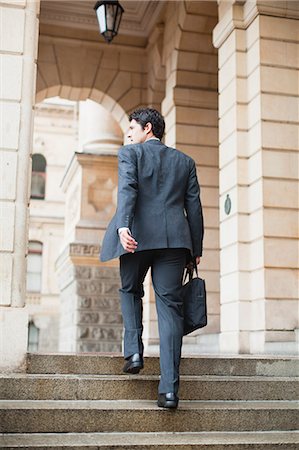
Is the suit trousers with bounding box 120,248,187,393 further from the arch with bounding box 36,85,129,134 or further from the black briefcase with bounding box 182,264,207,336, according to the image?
the arch with bounding box 36,85,129,134

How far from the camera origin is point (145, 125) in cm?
535

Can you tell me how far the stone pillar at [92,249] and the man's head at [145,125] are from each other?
9.43 m

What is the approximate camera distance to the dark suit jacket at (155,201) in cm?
496

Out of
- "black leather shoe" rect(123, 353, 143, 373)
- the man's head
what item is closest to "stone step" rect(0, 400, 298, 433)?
"black leather shoe" rect(123, 353, 143, 373)

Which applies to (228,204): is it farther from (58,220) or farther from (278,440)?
(58,220)

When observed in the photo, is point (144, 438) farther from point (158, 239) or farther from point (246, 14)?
point (246, 14)

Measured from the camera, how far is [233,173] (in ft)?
28.9

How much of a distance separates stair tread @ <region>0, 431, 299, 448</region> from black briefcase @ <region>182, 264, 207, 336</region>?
76cm

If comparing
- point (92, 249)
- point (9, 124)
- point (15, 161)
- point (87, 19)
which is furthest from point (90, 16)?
point (15, 161)

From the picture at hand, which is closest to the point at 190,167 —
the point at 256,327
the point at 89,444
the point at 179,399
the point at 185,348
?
the point at 179,399

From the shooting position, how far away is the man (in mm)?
4875

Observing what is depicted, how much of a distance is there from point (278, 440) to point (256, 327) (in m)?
3.50

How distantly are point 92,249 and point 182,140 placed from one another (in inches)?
147

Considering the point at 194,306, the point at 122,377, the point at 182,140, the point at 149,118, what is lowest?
the point at 122,377
